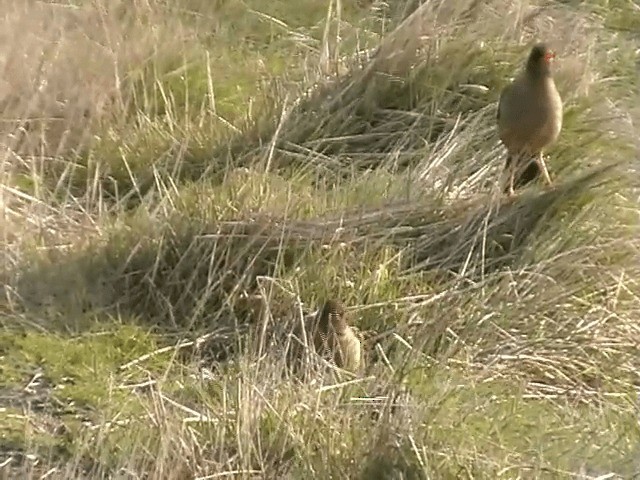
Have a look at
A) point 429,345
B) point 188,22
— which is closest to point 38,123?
point 188,22

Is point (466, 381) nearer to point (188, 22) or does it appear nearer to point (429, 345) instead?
point (429, 345)

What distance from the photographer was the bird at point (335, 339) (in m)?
3.58

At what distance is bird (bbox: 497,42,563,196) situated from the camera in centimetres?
437

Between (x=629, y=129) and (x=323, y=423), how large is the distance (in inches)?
89.6

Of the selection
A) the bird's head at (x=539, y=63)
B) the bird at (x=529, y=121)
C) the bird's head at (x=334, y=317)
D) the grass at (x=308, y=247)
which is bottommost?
the grass at (x=308, y=247)

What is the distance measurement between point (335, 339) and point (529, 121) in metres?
1.22

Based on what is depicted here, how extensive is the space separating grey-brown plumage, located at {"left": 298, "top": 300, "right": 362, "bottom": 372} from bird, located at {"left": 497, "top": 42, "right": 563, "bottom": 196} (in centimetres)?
98

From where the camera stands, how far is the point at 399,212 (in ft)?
14.0

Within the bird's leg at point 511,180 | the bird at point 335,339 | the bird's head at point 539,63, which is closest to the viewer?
the bird at point 335,339

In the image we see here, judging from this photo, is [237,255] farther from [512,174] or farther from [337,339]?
[512,174]

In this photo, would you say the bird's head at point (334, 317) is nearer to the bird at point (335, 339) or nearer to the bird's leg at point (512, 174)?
the bird at point (335, 339)

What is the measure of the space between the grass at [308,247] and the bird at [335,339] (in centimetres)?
7

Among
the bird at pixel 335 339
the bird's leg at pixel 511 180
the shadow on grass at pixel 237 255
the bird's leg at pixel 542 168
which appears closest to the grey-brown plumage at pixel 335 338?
the bird at pixel 335 339

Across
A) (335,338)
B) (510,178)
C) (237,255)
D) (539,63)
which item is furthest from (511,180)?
(335,338)
